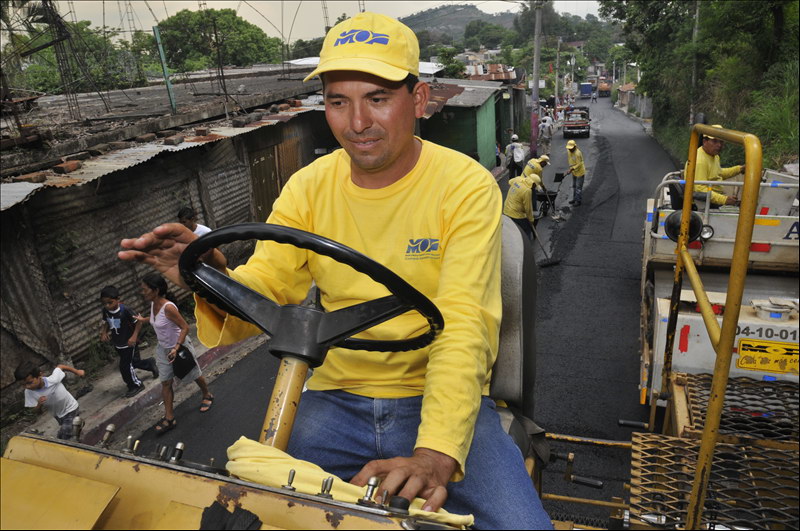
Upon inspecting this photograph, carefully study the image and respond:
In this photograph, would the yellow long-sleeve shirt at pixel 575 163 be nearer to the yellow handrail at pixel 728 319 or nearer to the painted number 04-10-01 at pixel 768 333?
the painted number 04-10-01 at pixel 768 333

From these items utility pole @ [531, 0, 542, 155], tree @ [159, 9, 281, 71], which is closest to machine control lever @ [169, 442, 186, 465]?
utility pole @ [531, 0, 542, 155]

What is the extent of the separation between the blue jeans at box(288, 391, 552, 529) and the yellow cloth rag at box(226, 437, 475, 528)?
1.44 ft

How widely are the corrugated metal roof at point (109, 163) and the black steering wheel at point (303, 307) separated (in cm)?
451

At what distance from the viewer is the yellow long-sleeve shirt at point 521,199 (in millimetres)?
9500

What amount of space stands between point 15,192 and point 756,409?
6398 millimetres

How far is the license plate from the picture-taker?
12.1 ft

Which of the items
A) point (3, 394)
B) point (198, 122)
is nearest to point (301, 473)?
point (3, 394)

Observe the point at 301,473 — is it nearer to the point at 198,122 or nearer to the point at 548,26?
the point at 198,122

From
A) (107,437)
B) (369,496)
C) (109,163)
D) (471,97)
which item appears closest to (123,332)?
(109,163)

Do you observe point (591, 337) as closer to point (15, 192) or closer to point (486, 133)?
point (15, 192)

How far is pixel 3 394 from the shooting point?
6.32 metres

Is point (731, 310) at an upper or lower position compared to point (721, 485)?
upper

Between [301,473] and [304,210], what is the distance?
115 centimetres

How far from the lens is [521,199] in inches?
376
